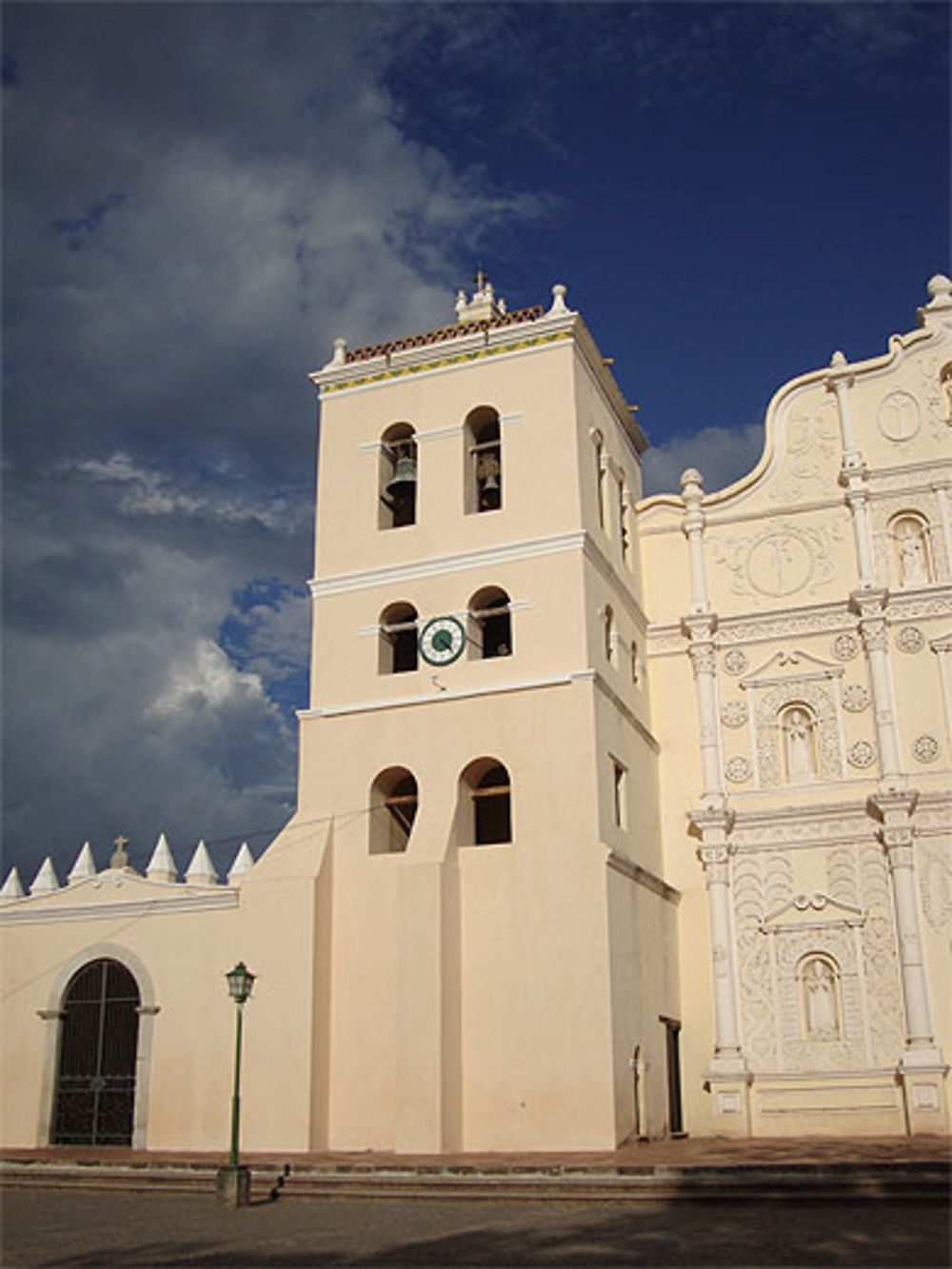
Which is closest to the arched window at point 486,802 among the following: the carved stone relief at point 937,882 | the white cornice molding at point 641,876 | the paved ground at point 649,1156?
the white cornice molding at point 641,876

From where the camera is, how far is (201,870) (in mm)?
22219

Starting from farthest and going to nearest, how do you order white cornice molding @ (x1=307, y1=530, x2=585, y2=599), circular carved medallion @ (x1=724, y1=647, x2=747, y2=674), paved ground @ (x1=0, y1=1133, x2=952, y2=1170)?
1. circular carved medallion @ (x1=724, y1=647, x2=747, y2=674)
2. white cornice molding @ (x1=307, y1=530, x2=585, y2=599)
3. paved ground @ (x1=0, y1=1133, x2=952, y2=1170)

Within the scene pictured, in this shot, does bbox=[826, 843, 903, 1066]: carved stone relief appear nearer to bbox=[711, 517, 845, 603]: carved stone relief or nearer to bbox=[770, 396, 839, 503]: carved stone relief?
bbox=[711, 517, 845, 603]: carved stone relief

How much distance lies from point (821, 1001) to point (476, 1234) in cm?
1003

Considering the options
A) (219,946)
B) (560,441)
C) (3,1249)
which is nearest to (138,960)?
(219,946)

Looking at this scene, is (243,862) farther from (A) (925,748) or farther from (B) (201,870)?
(A) (925,748)

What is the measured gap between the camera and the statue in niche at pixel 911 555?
2314cm

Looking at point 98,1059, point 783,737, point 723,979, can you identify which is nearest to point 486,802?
point 723,979

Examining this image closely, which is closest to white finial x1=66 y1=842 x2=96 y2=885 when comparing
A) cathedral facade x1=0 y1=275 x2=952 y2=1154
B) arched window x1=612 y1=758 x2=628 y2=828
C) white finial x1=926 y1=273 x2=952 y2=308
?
cathedral facade x1=0 y1=275 x2=952 y2=1154

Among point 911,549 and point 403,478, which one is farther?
point 403,478

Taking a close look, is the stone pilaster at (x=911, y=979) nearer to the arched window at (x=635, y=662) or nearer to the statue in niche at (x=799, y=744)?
the statue in niche at (x=799, y=744)

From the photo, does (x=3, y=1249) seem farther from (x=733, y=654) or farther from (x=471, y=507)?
(x=733, y=654)

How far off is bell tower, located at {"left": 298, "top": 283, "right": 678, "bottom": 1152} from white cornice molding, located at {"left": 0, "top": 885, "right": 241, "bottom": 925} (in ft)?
6.43

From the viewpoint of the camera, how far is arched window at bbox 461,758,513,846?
20781 millimetres
